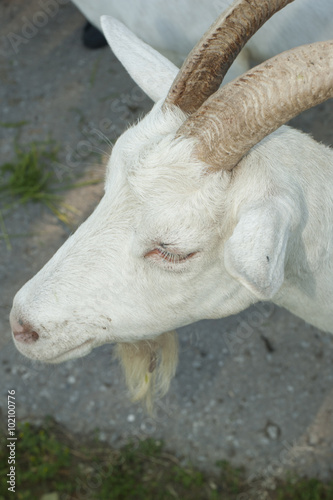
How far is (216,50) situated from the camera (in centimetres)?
208

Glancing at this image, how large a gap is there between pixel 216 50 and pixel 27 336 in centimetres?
143

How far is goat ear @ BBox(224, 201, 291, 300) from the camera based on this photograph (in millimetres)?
1771

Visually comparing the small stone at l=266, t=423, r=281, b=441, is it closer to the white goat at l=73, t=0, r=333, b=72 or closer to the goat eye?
the goat eye

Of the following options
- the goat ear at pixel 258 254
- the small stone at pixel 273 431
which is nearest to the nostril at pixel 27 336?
the goat ear at pixel 258 254

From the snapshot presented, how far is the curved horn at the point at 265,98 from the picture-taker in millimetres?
1778

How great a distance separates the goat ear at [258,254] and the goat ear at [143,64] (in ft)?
→ 3.26

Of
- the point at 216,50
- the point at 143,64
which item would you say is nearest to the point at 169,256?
the point at 216,50

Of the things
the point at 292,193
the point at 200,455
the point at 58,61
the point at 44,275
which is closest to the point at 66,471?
the point at 200,455

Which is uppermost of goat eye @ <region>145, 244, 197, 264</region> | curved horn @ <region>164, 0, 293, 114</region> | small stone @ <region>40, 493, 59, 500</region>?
curved horn @ <region>164, 0, 293, 114</region>

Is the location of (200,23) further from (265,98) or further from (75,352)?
(75,352)

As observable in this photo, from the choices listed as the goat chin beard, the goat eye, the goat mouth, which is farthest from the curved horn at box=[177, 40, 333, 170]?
the goat chin beard

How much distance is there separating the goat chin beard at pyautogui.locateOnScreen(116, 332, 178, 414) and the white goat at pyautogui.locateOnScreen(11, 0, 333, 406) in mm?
510

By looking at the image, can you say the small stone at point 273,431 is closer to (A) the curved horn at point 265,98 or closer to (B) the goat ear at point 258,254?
(B) the goat ear at point 258,254

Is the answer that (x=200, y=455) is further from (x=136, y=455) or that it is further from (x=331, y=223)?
(x=331, y=223)
